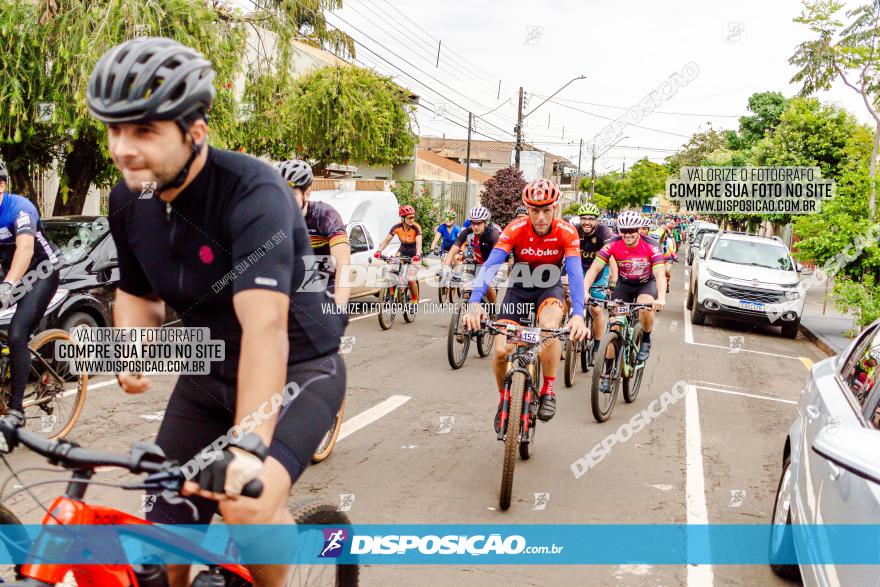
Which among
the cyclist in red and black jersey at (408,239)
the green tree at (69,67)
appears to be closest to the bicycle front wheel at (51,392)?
the green tree at (69,67)

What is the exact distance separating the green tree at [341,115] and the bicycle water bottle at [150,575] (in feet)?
84.9

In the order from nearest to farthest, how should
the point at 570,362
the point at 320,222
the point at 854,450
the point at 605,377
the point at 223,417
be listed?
the point at 854,450 < the point at 223,417 < the point at 320,222 < the point at 605,377 < the point at 570,362

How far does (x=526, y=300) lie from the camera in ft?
22.2

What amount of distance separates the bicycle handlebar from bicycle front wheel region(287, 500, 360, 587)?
867mm

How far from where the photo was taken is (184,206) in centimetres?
236

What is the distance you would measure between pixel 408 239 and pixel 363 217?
12.9 ft

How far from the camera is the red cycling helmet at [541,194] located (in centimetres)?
627

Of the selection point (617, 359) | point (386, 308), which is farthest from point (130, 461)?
point (386, 308)

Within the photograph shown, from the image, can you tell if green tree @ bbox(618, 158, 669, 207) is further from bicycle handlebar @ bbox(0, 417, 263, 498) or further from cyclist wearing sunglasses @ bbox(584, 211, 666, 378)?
bicycle handlebar @ bbox(0, 417, 263, 498)

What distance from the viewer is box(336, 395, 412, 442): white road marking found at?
24.0ft

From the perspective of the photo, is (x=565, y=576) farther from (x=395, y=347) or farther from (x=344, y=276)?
(x=395, y=347)

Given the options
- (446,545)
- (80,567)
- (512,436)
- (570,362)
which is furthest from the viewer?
(570,362)

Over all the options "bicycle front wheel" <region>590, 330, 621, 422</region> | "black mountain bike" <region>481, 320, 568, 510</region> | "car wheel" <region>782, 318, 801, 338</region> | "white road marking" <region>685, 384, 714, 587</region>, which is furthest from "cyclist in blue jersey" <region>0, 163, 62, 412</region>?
"car wheel" <region>782, 318, 801, 338</region>

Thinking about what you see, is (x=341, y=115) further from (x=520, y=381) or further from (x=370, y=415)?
(x=520, y=381)
